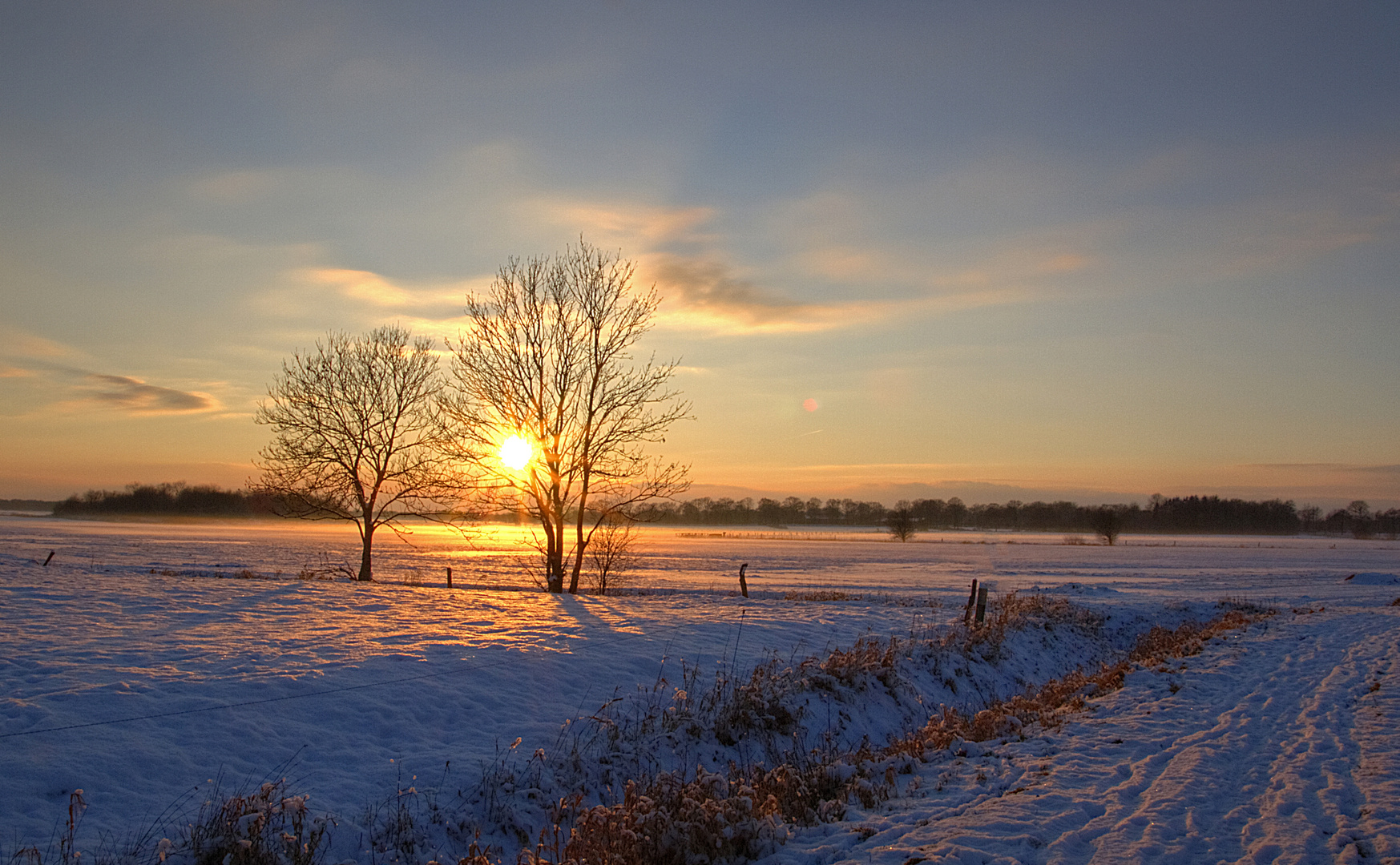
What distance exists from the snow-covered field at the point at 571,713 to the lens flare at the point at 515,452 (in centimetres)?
469

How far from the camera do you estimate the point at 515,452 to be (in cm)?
2677

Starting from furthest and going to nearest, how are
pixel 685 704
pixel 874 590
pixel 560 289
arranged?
pixel 874 590 < pixel 560 289 < pixel 685 704

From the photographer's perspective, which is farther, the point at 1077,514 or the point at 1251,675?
the point at 1077,514

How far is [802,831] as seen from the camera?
735 cm

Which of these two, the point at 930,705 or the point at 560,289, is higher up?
the point at 560,289

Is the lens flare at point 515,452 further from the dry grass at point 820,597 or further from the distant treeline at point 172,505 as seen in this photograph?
the distant treeline at point 172,505

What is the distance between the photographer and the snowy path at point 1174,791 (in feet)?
20.9

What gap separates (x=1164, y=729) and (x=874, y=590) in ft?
81.0

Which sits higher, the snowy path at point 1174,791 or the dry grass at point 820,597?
the snowy path at point 1174,791

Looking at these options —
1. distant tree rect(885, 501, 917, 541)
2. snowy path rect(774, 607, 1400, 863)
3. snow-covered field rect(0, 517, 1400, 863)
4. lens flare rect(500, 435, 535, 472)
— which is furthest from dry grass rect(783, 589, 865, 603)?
distant tree rect(885, 501, 917, 541)

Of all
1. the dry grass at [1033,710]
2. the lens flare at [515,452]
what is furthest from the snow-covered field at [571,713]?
the lens flare at [515,452]

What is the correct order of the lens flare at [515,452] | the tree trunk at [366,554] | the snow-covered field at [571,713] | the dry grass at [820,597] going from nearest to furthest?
the snow-covered field at [571,713], the dry grass at [820,597], the lens flare at [515,452], the tree trunk at [366,554]

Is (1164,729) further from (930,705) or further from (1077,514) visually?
(1077,514)

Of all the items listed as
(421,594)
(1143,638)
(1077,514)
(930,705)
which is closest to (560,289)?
(421,594)
